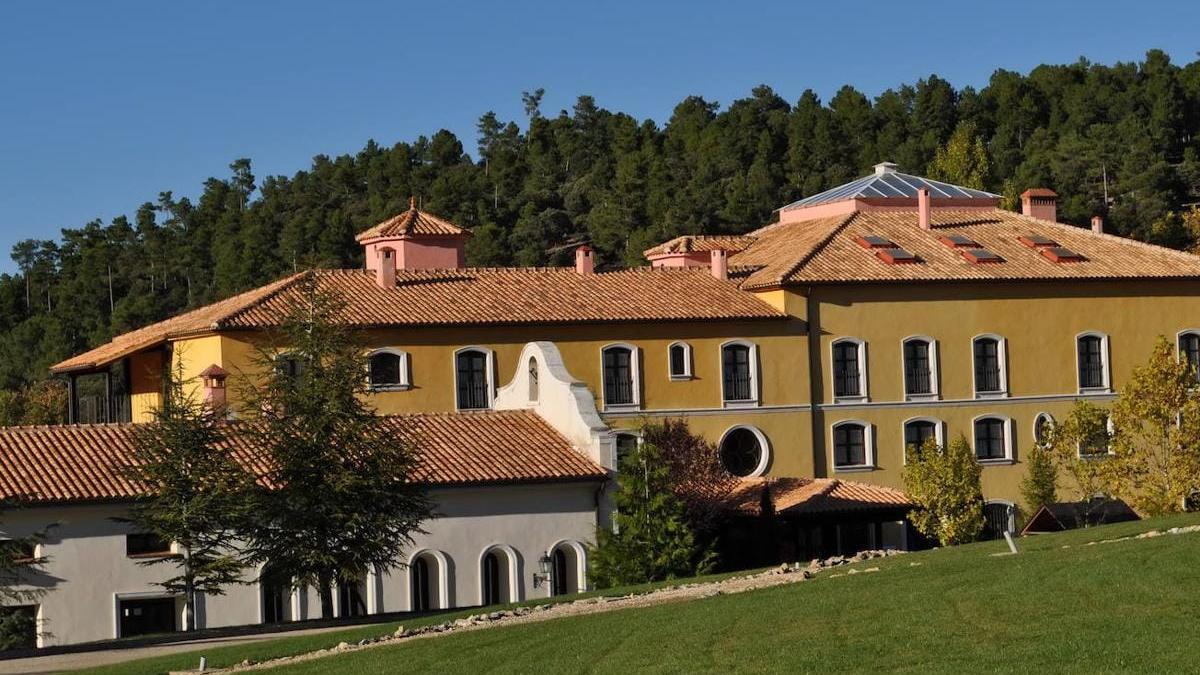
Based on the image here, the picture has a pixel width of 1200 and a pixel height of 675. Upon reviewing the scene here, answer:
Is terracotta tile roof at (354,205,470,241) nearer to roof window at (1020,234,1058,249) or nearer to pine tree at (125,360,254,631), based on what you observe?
roof window at (1020,234,1058,249)

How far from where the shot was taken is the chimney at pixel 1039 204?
68812 millimetres

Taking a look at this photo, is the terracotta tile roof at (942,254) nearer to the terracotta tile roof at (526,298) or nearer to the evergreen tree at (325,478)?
the terracotta tile roof at (526,298)

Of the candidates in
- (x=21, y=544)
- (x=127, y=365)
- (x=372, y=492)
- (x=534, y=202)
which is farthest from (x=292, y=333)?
(x=534, y=202)

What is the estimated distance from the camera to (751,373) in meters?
56.4

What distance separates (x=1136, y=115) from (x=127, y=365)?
70710 mm

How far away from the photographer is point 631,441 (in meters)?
52.6

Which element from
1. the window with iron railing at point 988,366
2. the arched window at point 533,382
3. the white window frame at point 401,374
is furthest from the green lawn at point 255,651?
the window with iron railing at point 988,366

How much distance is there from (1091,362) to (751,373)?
1140cm

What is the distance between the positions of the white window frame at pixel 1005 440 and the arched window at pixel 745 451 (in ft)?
22.1

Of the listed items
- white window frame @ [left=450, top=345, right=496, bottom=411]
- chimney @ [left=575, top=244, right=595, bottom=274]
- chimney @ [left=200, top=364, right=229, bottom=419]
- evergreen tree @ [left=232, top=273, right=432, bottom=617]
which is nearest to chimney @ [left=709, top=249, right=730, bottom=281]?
chimney @ [left=575, top=244, right=595, bottom=274]

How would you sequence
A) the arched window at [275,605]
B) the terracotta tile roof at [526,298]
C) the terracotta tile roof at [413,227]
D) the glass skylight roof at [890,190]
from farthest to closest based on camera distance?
the glass skylight roof at [890,190], the terracotta tile roof at [413,227], the terracotta tile roof at [526,298], the arched window at [275,605]

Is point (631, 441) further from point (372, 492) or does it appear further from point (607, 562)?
point (372, 492)

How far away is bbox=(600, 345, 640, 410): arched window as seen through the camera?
2162 inches

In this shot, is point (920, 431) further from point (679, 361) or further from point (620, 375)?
point (620, 375)
